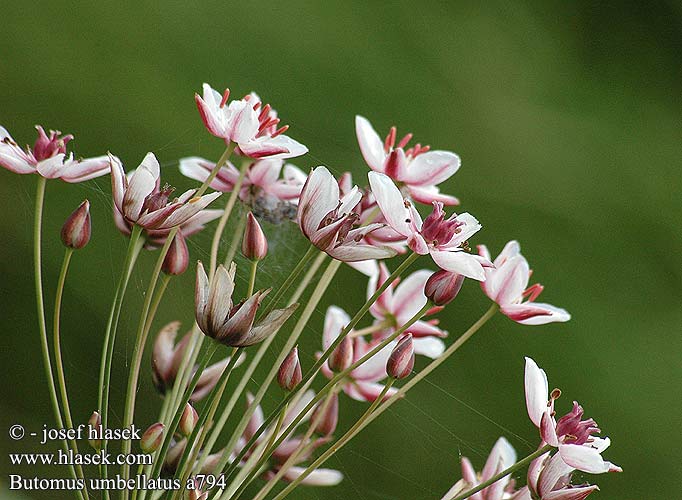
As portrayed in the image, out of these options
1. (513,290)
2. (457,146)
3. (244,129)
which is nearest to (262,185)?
(244,129)

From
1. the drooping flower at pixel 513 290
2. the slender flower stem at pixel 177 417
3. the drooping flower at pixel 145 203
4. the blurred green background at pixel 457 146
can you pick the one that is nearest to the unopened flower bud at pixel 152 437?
the slender flower stem at pixel 177 417

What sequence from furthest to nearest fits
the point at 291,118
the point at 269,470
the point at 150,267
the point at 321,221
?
the point at 291,118 < the point at 150,267 < the point at 269,470 < the point at 321,221

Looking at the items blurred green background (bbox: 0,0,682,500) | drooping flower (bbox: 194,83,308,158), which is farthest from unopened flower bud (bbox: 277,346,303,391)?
blurred green background (bbox: 0,0,682,500)

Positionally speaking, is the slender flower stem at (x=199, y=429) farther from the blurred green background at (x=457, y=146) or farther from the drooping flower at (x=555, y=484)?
the blurred green background at (x=457, y=146)

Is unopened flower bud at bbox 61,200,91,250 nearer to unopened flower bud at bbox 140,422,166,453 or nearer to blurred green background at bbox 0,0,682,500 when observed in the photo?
unopened flower bud at bbox 140,422,166,453

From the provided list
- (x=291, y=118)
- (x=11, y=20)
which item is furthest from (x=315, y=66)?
(x=11, y=20)

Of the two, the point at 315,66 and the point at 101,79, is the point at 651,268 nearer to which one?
the point at 315,66
